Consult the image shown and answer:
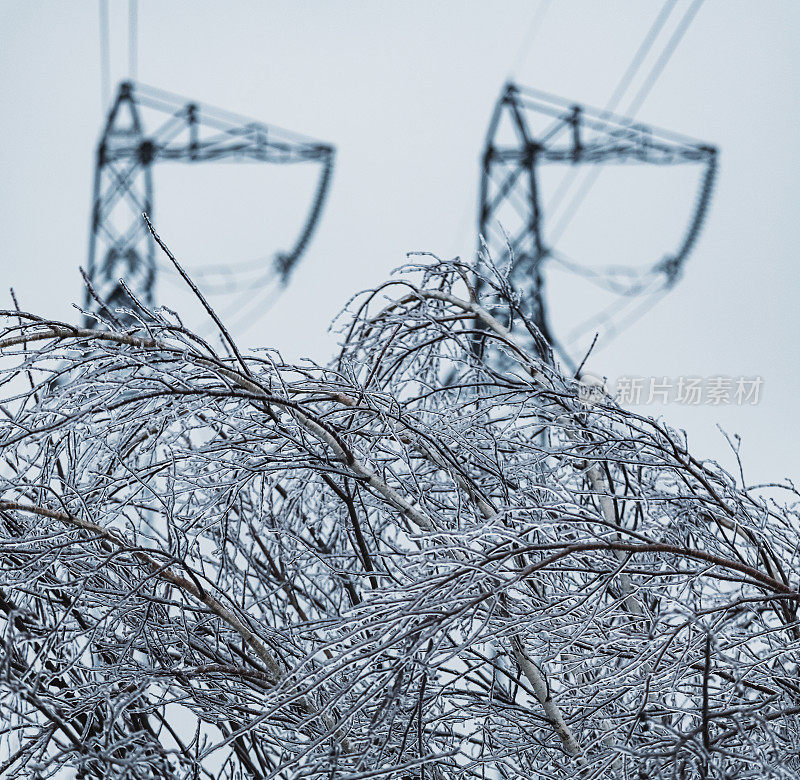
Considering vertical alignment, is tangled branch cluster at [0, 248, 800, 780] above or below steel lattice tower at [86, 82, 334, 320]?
below

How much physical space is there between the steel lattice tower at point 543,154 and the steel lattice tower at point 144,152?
0.82 meters

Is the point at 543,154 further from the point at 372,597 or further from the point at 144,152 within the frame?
the point at 372,597

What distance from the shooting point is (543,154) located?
3455mm

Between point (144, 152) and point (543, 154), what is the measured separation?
143cm

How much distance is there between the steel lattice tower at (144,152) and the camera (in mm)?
3514

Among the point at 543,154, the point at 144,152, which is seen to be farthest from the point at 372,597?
the point at 144,152

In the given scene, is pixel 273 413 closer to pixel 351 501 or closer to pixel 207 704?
pixel 351 501

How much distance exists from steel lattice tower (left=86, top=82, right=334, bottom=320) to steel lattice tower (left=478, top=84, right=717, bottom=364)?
2.70 feet

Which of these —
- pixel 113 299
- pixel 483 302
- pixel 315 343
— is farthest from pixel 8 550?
pixel 315 343

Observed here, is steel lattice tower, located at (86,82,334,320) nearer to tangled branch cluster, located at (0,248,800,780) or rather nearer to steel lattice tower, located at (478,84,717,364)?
steel lattice tower, located at (478,84,717,364)

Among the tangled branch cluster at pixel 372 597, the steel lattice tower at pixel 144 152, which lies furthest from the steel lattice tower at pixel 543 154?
the tangled branch cluster at pixel 372 597

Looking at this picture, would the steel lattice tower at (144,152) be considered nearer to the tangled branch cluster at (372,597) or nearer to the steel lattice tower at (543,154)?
the steel lattice tower at (543,154)

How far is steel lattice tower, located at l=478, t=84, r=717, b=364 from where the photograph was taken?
3217 mm

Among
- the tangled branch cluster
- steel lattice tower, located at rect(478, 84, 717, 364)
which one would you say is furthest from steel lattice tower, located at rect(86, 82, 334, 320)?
the tangled branch cluster
